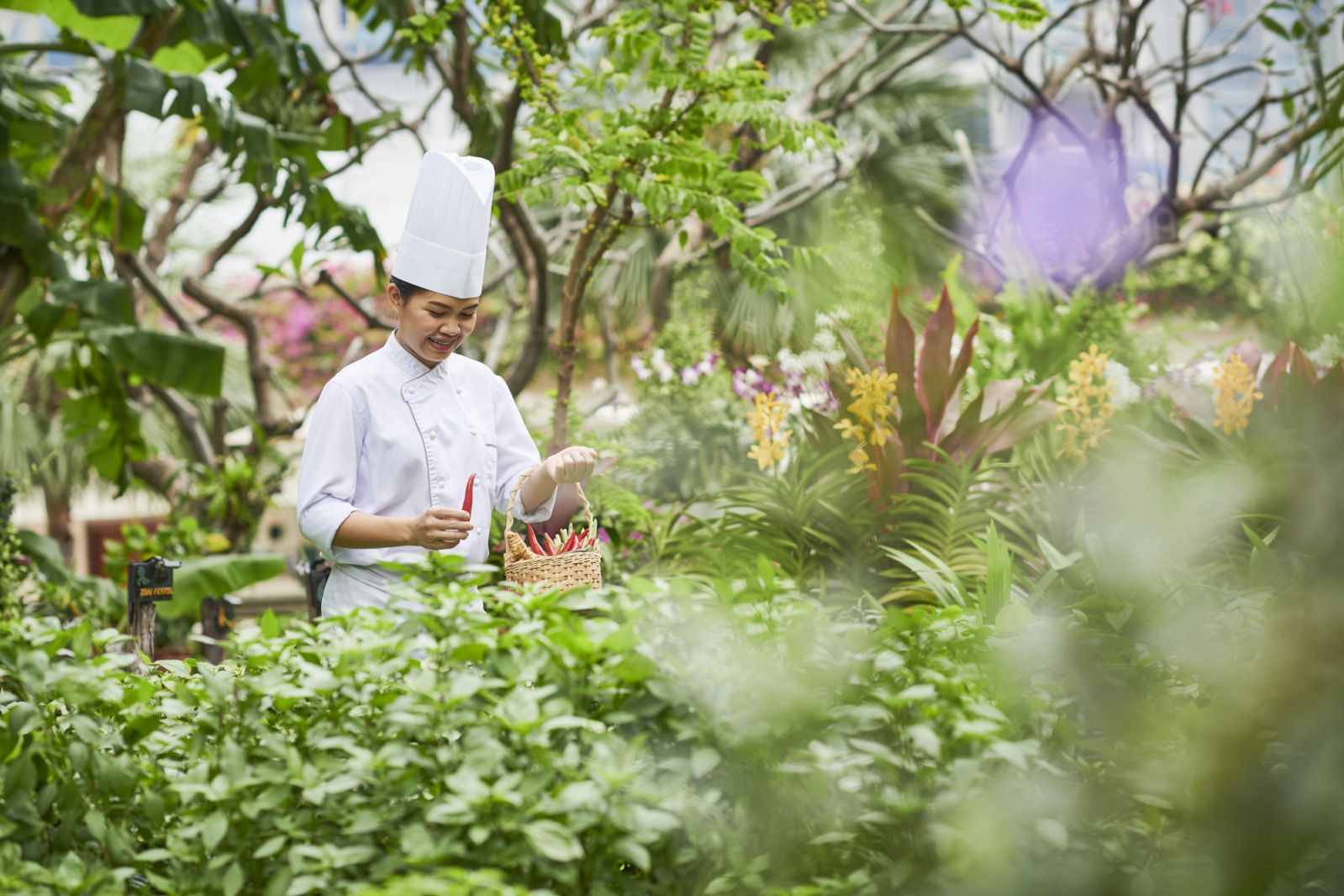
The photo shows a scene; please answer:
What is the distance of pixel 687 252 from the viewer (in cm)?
639

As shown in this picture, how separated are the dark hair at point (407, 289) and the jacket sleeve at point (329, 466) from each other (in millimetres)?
235

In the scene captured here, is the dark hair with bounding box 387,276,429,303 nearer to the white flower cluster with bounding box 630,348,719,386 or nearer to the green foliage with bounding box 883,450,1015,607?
the green foliage with bounding box 883,450,1015,607

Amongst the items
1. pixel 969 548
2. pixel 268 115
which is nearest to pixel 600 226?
pixel 969 548

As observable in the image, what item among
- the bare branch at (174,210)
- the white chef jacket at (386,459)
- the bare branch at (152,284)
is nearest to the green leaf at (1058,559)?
the white chef jacket at (386,459)

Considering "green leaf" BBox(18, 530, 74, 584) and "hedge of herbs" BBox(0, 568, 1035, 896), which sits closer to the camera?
"hedge of herbs" BBox(0, 568, 1035, 896)

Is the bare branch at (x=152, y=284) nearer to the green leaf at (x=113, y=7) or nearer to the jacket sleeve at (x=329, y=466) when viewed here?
the green leaf at (x=113, y=7)

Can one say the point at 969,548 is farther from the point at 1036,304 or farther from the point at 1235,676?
the point at 1036,304

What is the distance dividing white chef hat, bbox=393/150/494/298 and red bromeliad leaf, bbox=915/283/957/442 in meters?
2.28

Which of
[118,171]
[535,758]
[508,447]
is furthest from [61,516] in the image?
[535,758]

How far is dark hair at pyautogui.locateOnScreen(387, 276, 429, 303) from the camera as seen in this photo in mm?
2455

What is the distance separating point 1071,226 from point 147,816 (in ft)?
26.1

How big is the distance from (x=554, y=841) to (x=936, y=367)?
3.27 metres

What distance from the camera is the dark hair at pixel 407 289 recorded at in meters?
2.46

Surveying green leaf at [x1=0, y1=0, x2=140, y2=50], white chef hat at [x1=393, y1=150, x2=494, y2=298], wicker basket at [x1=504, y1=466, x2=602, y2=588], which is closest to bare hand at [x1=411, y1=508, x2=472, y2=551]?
wicker basket at [x1=504, y1=466, x2=602, y2=588]
